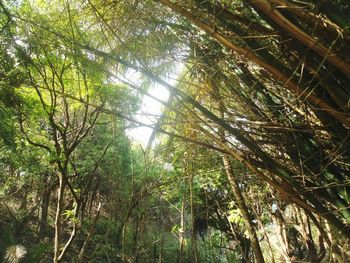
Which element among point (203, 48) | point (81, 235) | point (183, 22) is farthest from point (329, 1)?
point (81, 235)

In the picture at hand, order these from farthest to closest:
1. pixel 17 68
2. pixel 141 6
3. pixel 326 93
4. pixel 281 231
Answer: pixel 17 68
pixel 281 231
pixel 141 6
pixel 326 93

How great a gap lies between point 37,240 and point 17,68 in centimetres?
650

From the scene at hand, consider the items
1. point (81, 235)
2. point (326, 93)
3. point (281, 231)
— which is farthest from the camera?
point (81, 235)

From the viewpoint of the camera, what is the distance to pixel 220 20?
150cm

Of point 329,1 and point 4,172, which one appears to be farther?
point 4,172

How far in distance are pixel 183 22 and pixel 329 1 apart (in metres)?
0.99

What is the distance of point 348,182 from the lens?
4.47 feet

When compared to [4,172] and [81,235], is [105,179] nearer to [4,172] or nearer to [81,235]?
[81,235]

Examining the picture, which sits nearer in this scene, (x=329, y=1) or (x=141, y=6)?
(x=329, y=1)

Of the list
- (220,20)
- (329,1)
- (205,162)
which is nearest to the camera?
(329,1)

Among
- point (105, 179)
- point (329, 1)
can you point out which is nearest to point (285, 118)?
point (329, 1)

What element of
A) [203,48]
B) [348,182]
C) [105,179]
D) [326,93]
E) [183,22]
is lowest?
[348,182]

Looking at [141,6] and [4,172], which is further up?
[4,172]

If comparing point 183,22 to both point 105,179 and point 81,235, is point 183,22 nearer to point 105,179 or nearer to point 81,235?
point 105,179
